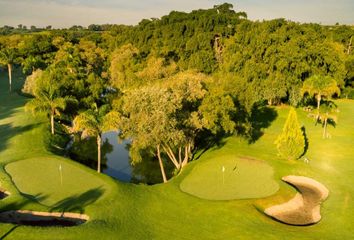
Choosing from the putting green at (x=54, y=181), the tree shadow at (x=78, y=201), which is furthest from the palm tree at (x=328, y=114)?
the tree shadow at (x=78, y=201)

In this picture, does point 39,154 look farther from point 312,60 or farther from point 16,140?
point 312,60

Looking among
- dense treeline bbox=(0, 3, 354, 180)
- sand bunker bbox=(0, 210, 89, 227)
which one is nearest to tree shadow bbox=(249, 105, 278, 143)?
dense treeline bbox=(0, 3, 354, 180)

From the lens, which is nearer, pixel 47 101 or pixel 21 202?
pixel 21 202

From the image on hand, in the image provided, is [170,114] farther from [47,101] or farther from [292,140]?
[47,101]

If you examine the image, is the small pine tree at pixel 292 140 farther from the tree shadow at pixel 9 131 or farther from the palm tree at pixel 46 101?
the tree shadow at pixel 9 131

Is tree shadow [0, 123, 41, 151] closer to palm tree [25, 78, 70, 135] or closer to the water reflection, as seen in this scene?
palm tree [25, 78, 70, 135]

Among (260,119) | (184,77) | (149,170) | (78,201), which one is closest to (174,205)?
(78,201)
